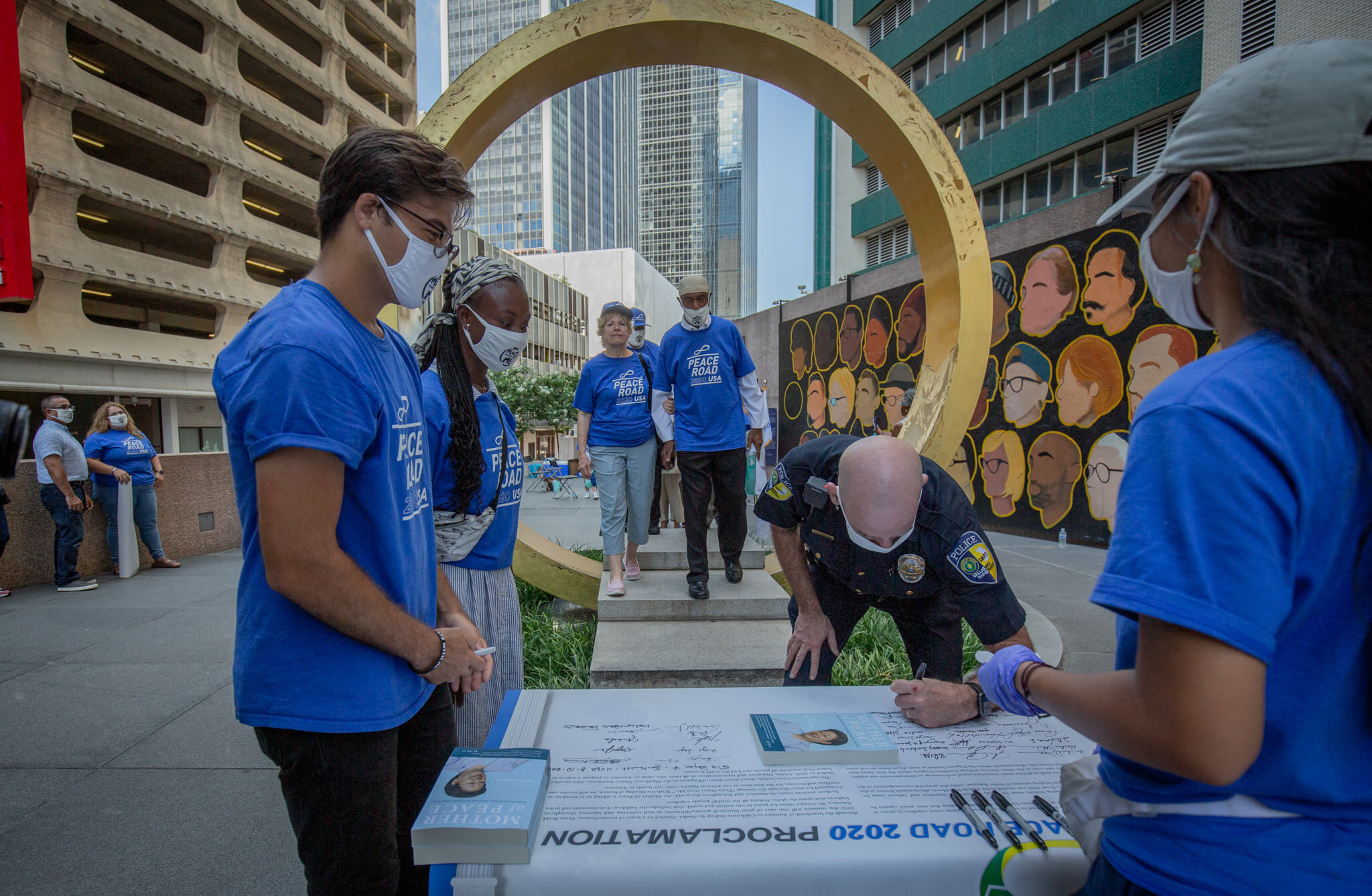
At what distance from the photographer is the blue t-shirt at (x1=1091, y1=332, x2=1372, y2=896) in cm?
63

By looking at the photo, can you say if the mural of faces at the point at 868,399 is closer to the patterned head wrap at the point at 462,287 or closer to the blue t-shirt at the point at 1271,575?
the patterned head wrap at the point at 462,287

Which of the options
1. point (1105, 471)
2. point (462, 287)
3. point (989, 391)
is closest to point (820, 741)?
point (462, 287)

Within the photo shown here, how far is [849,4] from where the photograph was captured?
2025 centimetres

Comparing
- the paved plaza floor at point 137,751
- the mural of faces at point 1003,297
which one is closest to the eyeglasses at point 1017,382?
the mural of faces at point 1003,297

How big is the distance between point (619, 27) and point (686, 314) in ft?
6.17

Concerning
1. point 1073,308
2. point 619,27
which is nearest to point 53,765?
point 619,27

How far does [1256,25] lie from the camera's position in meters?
9.29

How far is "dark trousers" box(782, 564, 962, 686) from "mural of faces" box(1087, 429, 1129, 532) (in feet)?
20.7

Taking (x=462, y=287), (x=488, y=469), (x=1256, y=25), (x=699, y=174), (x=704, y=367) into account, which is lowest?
(x=488, y=469)

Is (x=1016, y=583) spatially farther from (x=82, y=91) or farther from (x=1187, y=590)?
(x=82, y=91)

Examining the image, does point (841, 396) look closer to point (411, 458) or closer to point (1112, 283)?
point (1112, 283)

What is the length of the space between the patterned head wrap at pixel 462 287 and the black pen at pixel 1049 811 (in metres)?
2.03

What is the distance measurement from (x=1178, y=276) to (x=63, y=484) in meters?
7.88

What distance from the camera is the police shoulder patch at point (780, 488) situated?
2521 mm
